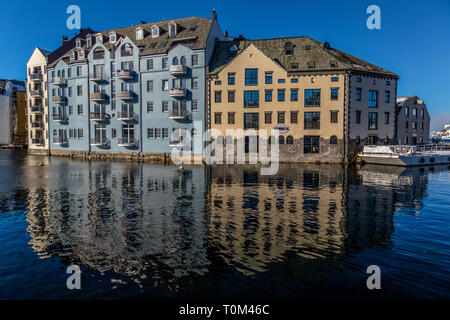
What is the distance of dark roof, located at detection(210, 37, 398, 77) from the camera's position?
47875 millimetres

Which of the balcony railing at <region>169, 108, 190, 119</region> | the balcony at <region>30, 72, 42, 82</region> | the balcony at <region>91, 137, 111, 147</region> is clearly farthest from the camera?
the balcony at <region>30, 72, 42, 82</region>

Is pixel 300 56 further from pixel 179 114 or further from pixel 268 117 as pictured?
pixel 179 114

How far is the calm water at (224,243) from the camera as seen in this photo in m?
9.15

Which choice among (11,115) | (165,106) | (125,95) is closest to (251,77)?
(165,106)

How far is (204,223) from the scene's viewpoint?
15.6 m

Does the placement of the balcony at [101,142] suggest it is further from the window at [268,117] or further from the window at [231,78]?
the window at [268,117]

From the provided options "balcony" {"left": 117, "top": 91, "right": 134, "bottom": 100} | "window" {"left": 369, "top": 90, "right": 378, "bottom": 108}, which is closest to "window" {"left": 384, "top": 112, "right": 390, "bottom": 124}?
"window" {"left": 369, "top": 90, "right": 378, "bottom": 108}

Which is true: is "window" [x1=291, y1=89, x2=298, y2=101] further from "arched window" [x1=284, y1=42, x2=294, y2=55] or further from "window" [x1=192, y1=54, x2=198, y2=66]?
"window" [x1=192, y1=54, x2=198, y2=66]

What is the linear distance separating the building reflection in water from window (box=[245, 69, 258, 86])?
2623 centimetres

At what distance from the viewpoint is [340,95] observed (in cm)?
4747

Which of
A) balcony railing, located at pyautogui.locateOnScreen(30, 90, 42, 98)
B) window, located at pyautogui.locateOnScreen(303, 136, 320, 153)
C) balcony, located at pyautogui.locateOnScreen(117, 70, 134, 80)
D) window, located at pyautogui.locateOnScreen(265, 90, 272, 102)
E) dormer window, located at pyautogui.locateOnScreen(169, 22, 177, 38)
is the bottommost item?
window, located at pyautogui.locateOnScreen(303, 136, 320, 153)

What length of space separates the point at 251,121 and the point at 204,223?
1426 inches
